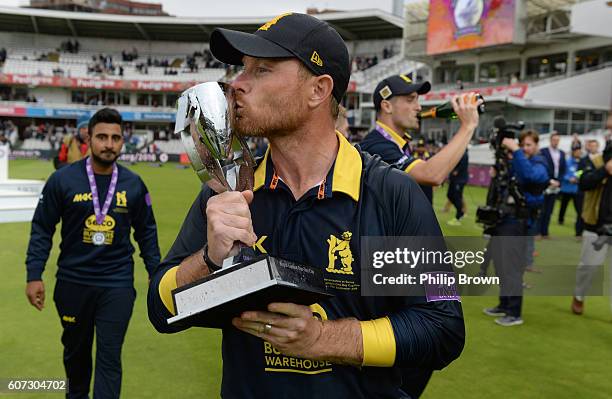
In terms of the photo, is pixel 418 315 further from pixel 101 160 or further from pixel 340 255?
pixel 101 160

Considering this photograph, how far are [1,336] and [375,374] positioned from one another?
15.6ft

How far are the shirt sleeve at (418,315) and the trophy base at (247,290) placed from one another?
34 cm

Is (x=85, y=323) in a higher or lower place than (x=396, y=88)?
lower

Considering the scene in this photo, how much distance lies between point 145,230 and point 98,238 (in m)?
0.37

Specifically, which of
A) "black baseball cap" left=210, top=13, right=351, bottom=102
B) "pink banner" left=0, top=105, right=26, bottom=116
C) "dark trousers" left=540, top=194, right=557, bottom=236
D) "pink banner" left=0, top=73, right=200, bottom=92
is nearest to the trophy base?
"black baseball cap" left=210, top=13, right=351, bottom=102

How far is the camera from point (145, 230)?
4219mm

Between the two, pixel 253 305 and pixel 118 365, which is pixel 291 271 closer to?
pixel 253 305

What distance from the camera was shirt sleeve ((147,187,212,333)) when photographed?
1702 millimetres

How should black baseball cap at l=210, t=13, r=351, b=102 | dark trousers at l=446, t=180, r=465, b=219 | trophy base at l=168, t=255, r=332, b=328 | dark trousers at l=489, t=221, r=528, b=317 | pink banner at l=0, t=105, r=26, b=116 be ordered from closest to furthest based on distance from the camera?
trophy base at l=168, t=255, r=332, b=328 < black baseball cap at l=210, t=13, r=351, b=102 < dark trousers at l=489, t=221, r=528, b=317 < dark trousers at l=446, t=180, r=465, b=219 < pink banner at l=0, t=105, r=26, b=116

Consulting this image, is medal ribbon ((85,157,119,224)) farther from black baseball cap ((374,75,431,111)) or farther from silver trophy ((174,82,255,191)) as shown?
silver trophy ((174,82,255,191))

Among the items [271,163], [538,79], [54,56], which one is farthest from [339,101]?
[54,56]

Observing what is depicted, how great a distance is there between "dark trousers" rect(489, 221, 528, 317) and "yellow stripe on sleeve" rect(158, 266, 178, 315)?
5.06m

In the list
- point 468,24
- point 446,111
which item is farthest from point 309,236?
point 468,24

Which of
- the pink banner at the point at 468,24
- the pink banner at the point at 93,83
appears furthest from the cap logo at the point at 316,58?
the pink banner at the point at 93,83
